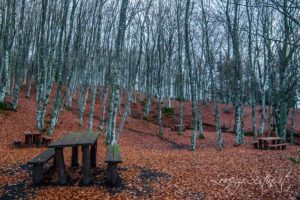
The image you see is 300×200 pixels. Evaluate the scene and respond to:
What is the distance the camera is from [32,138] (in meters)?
11.6

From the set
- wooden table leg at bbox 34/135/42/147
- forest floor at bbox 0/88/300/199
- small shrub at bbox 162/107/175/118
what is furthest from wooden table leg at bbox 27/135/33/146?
small shrub at bbox 162/107/175/118

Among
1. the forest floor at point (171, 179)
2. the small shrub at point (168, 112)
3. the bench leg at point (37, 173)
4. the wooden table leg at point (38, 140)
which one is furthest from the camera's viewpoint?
the small shrub at point (168, 112)

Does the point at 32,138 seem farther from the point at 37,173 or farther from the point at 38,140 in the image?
the point at 37,173

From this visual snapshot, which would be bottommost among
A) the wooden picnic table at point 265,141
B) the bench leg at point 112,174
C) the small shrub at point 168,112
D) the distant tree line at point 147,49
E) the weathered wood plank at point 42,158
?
the wooden picnic table at point 265,141

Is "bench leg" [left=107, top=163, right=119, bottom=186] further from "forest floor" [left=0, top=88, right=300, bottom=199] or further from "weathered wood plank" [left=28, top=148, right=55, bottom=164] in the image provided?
"weathered wood plank" [left=28, top=148, right=55, bottom=164]

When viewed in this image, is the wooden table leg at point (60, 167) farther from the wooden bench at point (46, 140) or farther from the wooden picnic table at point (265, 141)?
the wooden picnic table at point (265, 141)

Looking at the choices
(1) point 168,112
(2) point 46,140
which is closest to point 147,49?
(1) point 168,112

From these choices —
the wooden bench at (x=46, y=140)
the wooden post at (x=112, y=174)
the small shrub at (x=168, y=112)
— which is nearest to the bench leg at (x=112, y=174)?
the wooden post at (x=112, y=174)

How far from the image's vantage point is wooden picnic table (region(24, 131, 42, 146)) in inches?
448

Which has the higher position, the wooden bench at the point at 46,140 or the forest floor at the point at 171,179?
the wooden bench at the point at 46,140

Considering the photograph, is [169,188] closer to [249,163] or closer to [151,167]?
[151,167]

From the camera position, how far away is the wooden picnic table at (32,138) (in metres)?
11.4

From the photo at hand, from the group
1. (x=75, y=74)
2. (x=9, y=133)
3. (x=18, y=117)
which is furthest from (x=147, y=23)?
(x=9, y=133)

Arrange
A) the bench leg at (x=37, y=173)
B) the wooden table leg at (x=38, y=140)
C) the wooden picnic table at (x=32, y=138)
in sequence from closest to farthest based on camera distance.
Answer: the bench leg at (x=37, y=173), the wooden picnic table at (x=32, y=138), the wooden table leg at (x=38, y=140)
